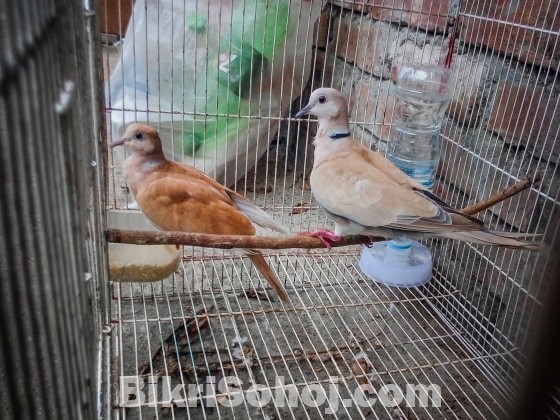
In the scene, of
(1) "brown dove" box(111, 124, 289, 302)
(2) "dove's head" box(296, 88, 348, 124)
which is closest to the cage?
(1) "brown dove" box(111, 124, 289, 302)

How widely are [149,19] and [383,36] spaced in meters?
0.91

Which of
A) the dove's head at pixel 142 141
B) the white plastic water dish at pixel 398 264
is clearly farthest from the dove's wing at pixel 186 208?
the white plastic water dish at pixel 398 264

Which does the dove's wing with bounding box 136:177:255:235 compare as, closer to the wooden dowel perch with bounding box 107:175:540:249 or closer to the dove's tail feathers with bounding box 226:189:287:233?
the dove's tail feathers with bounding box 226:189:287:233

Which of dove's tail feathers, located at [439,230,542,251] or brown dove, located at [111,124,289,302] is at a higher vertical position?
dove's tail feathers, located at [439,230,542,251]

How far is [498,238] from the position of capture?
36.2 inches

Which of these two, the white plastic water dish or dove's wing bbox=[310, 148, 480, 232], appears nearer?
dove's wing bbox=[310, 148, 480, 232]

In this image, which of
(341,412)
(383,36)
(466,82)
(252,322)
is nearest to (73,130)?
(341,412)

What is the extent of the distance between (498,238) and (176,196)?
0.72 metres

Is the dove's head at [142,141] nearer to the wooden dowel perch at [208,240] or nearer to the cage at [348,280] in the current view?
the cage at [348,280]

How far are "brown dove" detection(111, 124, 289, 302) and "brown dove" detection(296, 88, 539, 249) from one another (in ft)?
0.79

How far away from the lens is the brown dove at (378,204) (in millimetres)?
1006

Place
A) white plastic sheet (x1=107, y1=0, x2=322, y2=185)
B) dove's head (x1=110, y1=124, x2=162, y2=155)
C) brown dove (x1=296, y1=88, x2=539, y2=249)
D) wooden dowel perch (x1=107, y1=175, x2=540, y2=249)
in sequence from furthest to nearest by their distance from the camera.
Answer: white plastic sheet (x1=107, y1=0, x2=322, y2=185) < dove's head (x1=110, y1=124, x2=162, y2=155) < brown dove (x1=296, y1=88, x2=539, y2=249) < wooden dowel perch (x1=107, y1=175, x2=540, y2=249)

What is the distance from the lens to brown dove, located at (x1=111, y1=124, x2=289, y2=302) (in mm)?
1202

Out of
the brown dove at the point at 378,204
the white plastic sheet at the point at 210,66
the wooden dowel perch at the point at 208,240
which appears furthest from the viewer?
the white plastic sheet at the point at 210,66
